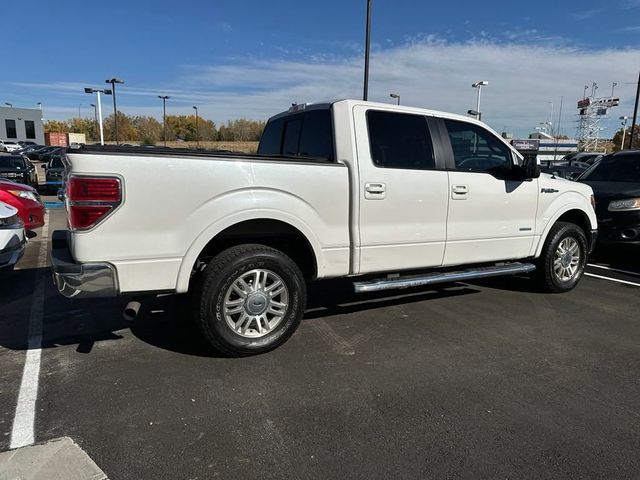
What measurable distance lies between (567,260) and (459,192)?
2.14 metres

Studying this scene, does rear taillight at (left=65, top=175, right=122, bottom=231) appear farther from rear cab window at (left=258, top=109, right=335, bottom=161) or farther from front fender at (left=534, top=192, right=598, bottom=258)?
front fender at (left=534, top=192, right=598, bottom=258)

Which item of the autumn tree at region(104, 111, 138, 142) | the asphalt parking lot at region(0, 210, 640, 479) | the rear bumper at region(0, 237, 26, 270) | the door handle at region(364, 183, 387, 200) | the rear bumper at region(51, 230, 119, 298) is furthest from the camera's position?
the autumn tree at region(104, 111, 138, 142)

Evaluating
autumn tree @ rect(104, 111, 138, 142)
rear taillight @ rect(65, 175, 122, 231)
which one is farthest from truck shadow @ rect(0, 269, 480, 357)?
autumn tree @ rect(104, 111, 138, 142)

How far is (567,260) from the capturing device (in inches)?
237

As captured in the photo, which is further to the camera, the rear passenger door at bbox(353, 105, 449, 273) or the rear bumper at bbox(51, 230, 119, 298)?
the rear passenger door at bbox(353, 105, 449, 273)

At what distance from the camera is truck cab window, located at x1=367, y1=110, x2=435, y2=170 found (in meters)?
4.43

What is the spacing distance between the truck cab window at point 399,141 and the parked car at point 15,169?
15626 mm

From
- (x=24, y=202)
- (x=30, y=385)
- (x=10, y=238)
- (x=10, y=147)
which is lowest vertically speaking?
(x=30, y=385)

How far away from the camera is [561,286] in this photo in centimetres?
602

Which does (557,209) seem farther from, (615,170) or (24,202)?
(24,202)

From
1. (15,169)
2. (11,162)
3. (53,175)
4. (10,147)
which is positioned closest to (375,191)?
(15,169)

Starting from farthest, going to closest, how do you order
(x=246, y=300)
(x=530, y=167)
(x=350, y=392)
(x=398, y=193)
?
(x=530, y=167) < (x=398, y=193) < (x=246, y=300) < (x=350, y=392)

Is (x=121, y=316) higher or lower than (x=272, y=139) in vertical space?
lower

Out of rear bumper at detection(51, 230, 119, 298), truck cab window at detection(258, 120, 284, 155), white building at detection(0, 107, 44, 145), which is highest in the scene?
white building at detection(0, 107, 44, 145)
